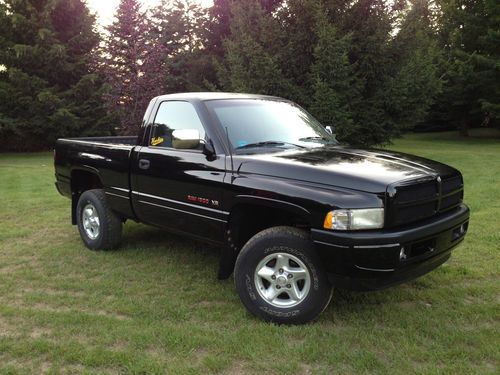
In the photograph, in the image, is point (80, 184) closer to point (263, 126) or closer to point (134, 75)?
point (263, 126)

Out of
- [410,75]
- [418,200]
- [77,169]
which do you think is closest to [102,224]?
[77,169]

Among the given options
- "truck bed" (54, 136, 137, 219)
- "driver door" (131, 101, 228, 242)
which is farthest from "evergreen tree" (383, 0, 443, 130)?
"driver door" (131, 101, 228, 242)

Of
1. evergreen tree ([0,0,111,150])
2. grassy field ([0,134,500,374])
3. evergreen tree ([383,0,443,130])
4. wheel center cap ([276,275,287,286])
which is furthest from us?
evergreen tree ([0,0,111,150])

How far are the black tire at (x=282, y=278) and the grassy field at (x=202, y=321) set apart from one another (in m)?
0.13

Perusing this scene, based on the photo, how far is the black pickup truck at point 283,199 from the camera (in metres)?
3.37

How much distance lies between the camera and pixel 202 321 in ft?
12.6

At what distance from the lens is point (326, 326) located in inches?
146

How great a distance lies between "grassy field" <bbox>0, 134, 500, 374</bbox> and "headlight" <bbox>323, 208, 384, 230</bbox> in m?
0.85

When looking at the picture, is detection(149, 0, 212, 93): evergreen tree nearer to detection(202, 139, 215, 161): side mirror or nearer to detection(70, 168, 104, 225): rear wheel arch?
detection(70, 168, 104, 225): rear wheel arch

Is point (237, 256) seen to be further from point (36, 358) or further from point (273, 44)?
point (273, 44)

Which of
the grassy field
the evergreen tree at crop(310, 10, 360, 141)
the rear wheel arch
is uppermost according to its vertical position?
the evergreen tree at crop(310, 10, 360, 141)

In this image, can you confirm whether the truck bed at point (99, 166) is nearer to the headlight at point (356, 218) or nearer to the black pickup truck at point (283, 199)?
the black pickup truck at point (283, 199)

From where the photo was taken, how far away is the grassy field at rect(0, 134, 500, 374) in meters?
3.19

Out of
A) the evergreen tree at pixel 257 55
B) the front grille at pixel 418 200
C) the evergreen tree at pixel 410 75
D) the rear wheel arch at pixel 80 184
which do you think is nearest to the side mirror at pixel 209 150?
the front grille at pixel 418 200
